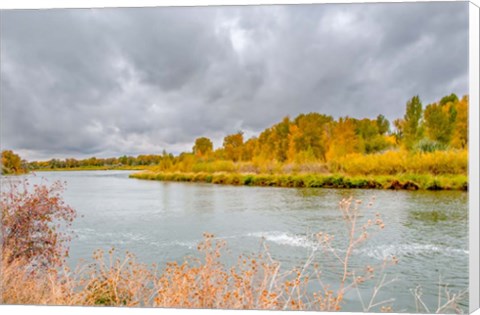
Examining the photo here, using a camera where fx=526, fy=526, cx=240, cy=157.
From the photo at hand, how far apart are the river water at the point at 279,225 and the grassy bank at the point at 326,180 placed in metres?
0.08

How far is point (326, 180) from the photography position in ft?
18.0

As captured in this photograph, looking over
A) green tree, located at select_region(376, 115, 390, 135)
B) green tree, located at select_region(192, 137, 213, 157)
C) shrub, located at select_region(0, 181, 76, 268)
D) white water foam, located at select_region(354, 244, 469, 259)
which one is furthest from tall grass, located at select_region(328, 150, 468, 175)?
shrub, located at select_region(0, 181, 76, 268)

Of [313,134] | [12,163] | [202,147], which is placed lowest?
[12,163]

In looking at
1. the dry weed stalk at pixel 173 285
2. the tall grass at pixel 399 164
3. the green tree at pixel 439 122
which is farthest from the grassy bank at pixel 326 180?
the dry weed stalk at pixel 173 285

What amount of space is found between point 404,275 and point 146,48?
2995 mm

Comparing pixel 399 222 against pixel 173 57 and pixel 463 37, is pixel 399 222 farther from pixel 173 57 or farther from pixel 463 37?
pixel 173 57

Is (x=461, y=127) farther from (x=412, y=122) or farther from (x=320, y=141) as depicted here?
(x=320, y=141)

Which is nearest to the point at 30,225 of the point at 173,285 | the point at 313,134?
the point at 173,285

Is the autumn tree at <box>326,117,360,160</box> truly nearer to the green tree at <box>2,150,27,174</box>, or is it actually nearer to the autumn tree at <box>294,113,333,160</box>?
the autumn tree at <box>294,113,333,160</box>

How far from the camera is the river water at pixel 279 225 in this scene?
4438 millimetres

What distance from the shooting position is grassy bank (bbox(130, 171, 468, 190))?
480cm

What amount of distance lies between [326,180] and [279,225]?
0.78 m

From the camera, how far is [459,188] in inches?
181

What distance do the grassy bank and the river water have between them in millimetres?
82
